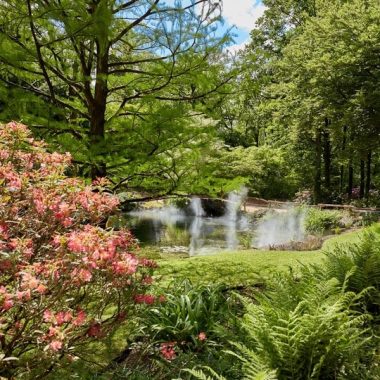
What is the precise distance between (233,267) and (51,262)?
16.2 feet

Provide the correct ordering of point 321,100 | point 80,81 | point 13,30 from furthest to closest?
point 321,100 < point 80,81 < point 13,30

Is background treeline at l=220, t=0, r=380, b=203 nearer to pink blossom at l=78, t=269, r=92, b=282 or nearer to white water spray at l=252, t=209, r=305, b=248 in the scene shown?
white water spray at l=252, t=209, r=305, b=248

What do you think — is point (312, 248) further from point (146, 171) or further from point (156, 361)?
point (156, 361)

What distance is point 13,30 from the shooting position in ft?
14.8

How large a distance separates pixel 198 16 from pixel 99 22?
1361 mm

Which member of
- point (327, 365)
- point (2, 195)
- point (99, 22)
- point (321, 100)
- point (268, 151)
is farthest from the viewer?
point (268, 151)

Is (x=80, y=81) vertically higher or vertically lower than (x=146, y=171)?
higher

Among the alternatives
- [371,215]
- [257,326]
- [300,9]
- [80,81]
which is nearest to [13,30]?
[80,81]

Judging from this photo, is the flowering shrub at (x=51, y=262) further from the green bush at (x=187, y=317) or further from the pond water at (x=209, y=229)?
the pond water at (x=209, y=229)

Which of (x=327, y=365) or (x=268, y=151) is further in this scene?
(x=268, y=151)

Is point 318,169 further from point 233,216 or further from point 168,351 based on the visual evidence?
point 168,351

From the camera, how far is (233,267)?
676 cm

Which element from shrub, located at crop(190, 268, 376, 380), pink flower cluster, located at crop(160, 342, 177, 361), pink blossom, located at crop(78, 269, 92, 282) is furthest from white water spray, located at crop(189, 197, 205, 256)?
pink blossom, located at crop(78, 269, 92, 282)

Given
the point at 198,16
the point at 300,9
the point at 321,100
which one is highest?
the point at 300,9
